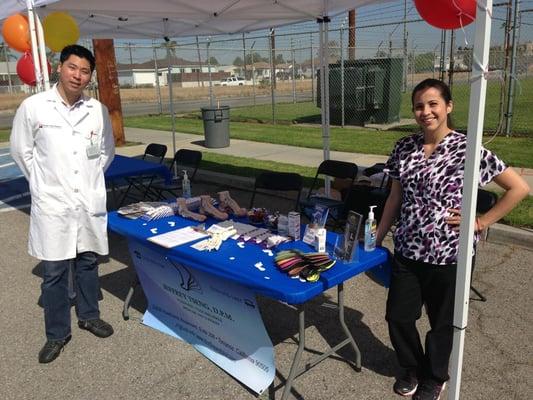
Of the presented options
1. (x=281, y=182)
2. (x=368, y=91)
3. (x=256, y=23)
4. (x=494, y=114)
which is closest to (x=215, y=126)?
(x=256, y=23)

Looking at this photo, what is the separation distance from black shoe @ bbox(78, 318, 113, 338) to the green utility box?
11.1m

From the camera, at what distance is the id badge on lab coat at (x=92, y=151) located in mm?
3271

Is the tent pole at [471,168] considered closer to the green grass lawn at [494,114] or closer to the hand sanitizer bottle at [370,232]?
the hand sanitizer bottle at [370,232]

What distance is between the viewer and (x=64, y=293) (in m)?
3.34

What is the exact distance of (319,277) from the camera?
2.59 meters

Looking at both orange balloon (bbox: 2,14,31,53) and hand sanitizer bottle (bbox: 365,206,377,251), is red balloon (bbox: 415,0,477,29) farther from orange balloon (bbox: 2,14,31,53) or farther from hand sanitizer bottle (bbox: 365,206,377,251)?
orange balloon (bbox: 2,14,31,53)

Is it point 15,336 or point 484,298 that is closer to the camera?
point 15,336

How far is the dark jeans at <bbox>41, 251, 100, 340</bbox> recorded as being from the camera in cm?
327

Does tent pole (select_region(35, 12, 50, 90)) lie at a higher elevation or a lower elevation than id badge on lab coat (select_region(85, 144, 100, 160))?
higher

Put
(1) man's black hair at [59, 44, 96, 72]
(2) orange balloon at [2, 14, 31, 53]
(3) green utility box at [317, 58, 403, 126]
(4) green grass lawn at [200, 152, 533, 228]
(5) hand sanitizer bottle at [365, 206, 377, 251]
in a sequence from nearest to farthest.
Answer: (5) hand sanitizer bottle at [365, 206, 377, 251]
(1) man's black hair at [59, 44, 96, 72]
(2) orange balloon at [2, 14, 31, 53]
(4) green grass lawn at [200, 152, 533, 228]
(3) green utility box at [317, 58, 403, 126]

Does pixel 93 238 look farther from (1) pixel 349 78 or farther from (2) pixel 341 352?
(1) pixel 349 78

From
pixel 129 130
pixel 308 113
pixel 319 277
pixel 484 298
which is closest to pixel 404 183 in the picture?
pixel 319 277

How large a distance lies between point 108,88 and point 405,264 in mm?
10401

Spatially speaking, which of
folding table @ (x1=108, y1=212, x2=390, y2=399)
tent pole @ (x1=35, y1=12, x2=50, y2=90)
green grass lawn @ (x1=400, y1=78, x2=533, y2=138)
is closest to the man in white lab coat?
folding table @ (x1=108, y1=212, x2=390, y2=399)
